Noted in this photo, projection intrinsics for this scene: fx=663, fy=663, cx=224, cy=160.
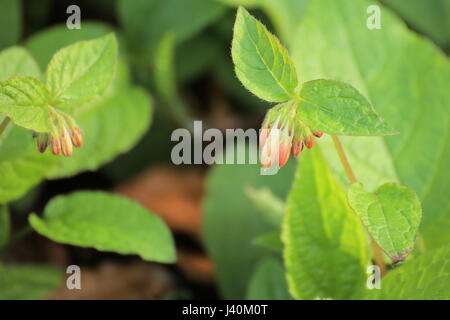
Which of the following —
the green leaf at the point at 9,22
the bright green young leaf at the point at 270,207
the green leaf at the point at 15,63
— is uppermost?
the green leaf at the point at 9,22

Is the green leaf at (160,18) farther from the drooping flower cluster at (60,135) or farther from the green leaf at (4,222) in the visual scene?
the drooping flower cluster at (60,135)

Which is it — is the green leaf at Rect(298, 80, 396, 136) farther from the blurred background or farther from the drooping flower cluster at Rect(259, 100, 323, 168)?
the blurred background

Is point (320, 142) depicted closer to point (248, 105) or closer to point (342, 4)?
point (342, 4)

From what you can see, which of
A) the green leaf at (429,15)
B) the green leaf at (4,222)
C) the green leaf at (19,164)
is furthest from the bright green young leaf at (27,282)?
the green leaf at (429,15)

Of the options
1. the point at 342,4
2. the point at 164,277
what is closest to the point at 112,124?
the point at 164,277

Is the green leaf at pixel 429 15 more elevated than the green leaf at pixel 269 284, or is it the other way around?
the green leaf at pixel 429 15
